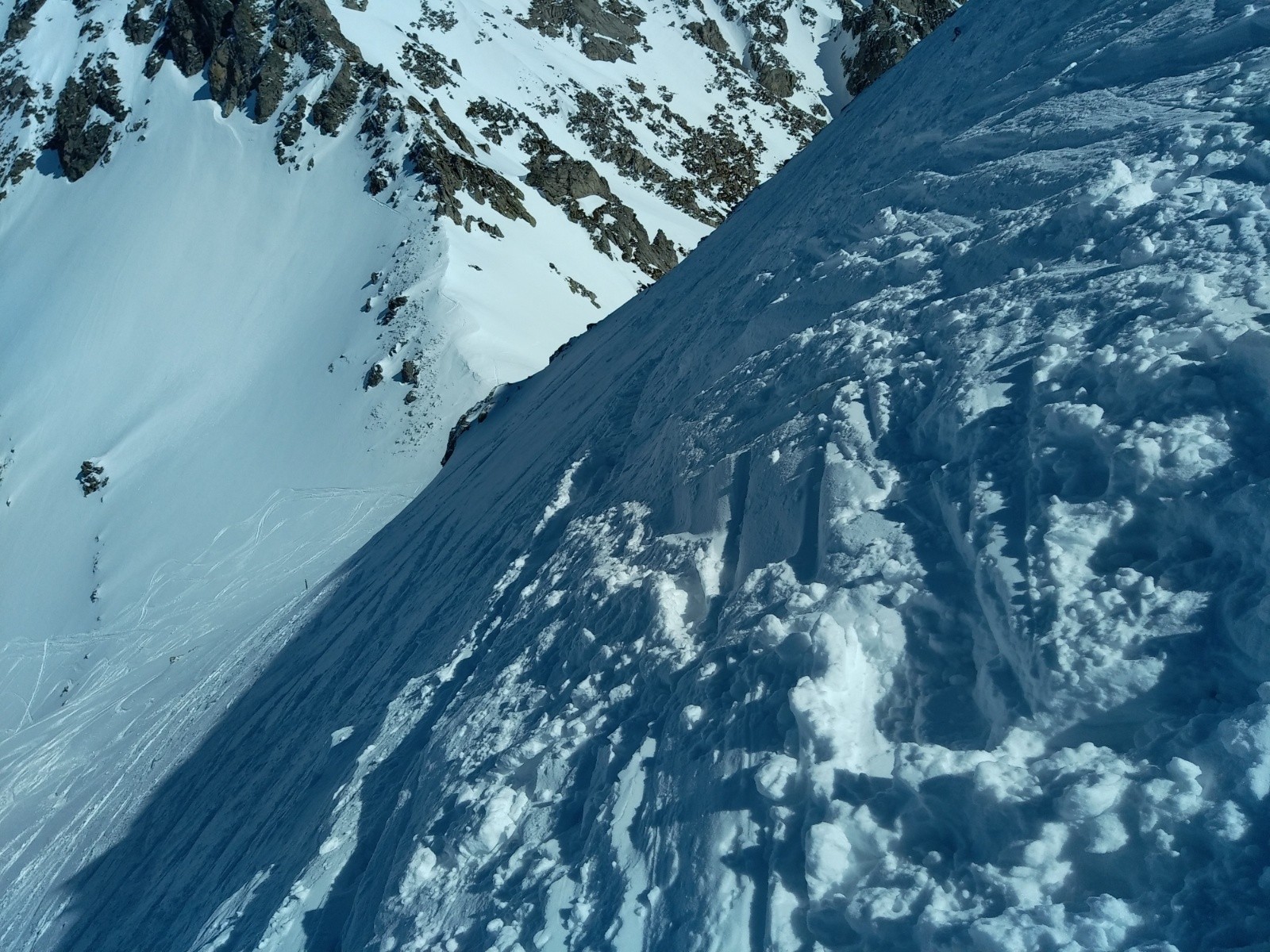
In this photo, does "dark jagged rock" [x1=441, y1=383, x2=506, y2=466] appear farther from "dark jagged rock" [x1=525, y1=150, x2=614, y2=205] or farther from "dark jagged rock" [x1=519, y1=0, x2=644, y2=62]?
"dark jagged rock" [x1=519, y1=0, x2=644, y2=62]

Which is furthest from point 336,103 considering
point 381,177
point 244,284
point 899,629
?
point 899,629

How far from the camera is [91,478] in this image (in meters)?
28.7

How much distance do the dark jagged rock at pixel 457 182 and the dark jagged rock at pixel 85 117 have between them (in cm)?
2401

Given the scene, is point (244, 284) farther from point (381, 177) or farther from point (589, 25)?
point (589, 25)

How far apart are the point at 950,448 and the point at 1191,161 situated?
8.74 feet

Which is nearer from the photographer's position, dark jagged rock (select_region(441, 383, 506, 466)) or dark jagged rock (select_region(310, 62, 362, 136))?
dark jagged rock (select_region(441, 383, 506, 466))

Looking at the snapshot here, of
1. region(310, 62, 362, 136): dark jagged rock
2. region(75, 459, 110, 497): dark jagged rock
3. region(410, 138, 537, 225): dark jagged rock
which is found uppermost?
region(310, 62, 362, 136): dark jagged rock

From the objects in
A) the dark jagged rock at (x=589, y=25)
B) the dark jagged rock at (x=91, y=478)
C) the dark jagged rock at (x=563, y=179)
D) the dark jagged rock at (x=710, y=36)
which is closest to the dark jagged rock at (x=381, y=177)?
the dark jagged rock at (x=563, y=179)

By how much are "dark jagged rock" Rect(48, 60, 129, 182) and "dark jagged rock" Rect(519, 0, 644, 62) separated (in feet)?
103

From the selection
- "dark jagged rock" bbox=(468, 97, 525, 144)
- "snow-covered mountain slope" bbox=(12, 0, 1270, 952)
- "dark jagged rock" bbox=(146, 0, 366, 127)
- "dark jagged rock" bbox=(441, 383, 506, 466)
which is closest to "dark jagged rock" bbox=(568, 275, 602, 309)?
"dark jagged rock" bbox=(441, 383, 506, 466)

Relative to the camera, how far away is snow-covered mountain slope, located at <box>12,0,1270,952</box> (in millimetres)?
2955

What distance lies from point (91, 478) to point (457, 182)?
19205mm

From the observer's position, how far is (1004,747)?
3.16 m

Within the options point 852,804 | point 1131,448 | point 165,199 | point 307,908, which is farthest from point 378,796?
point 165,199
